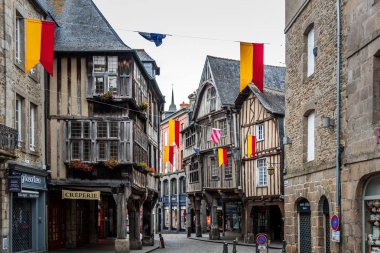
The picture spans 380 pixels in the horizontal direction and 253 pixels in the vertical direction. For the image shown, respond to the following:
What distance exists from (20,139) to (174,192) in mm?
34807

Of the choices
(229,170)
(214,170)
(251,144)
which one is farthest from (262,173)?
(214,170)

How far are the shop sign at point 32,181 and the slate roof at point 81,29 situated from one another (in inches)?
193

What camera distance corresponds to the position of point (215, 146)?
119ft

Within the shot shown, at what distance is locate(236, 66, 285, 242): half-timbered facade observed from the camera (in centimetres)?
3011

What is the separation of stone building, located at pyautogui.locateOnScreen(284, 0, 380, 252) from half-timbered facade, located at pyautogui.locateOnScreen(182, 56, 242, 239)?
16110mm

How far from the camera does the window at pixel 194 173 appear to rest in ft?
129

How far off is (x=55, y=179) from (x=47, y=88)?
3.24 metres

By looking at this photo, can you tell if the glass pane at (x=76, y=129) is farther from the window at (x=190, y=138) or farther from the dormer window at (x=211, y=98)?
the window at (x=190, y=138)

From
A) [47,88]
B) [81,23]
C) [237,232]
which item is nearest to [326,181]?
[47,88]

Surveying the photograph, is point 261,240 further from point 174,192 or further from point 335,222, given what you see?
point 174,192

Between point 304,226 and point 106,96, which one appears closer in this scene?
point 304,226

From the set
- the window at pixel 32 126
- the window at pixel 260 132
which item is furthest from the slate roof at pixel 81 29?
the window at pixel 260 132

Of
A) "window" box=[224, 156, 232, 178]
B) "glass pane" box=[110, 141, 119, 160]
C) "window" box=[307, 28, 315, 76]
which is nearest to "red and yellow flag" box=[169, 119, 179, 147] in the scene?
"window" box=[224, 156, 232, 178]

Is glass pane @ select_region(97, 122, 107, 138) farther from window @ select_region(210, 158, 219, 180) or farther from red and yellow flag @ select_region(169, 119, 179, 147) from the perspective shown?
window @ select_region(210, 158, 219, 180)
